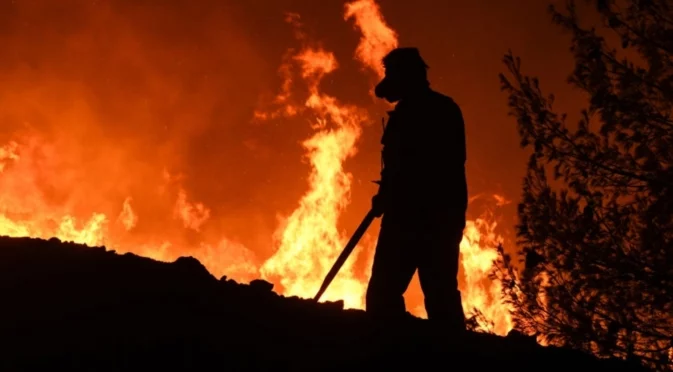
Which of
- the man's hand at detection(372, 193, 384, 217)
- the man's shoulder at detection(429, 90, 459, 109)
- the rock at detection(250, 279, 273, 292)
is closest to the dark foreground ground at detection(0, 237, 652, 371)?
the rock at detection(250, 279, 273, 292)

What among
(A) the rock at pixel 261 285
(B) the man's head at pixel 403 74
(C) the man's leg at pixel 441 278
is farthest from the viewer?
(A) the rock at pixel 261 285

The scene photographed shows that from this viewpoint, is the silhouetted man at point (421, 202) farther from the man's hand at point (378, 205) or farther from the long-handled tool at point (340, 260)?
the long-handled tool at point (340, 260)

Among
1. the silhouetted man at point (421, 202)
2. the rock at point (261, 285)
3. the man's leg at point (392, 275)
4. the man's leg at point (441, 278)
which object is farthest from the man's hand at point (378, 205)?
the rock at point (261, 285)

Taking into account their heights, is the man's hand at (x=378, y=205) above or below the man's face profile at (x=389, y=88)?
below

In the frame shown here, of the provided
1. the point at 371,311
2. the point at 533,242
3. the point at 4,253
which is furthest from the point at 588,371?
the point at 4,253

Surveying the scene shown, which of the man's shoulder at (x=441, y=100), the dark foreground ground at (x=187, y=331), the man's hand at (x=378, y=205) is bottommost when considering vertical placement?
the dark foreground ground at (x=187, y=331)

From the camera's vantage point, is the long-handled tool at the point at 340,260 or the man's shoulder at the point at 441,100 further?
the long-handled tool at the point at 340,260

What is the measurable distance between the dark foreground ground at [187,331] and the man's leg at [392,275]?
0.18 m

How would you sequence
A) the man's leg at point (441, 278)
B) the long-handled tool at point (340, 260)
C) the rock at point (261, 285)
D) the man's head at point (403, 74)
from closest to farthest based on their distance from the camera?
1. the man's leg at point (441, 278)
2. the man's head at point (403, 74)
3. the long-handled tool at point (340, 260)
4. the rock at point (261, 285)

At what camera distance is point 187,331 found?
447cm

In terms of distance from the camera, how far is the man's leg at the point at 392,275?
5.00 meters

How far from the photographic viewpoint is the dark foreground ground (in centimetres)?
401

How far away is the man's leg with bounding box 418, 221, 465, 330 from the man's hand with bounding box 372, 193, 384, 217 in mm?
613

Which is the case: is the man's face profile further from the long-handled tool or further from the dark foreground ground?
the dark foreground ground
